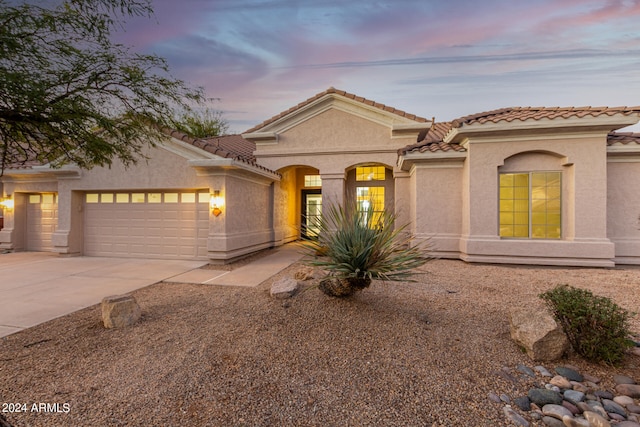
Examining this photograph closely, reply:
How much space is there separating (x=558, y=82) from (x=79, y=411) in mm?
17828

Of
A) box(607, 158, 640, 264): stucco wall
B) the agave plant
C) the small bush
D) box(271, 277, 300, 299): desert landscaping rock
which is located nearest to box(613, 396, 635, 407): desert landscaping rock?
the small bush

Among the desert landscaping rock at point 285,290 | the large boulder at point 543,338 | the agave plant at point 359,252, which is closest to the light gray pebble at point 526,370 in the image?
the large boulder at point 543,338

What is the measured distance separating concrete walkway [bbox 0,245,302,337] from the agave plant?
290cm

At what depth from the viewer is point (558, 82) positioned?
12.3 meters

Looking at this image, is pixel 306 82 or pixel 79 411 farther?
pixel 306 82

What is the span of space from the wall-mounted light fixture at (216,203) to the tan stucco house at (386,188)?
3 cm

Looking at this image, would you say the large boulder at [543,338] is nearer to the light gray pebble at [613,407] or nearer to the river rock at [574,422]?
the light gray pebble at [613,407]

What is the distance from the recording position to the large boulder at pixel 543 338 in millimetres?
3117

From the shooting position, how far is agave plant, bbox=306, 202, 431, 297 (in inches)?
159

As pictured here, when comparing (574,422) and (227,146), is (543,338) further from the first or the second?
(227,146)

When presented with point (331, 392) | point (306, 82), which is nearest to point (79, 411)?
point (331, 392)

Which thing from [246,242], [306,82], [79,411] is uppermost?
[306,82]

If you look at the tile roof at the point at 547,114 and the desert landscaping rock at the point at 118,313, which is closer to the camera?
the desert landscaping rock at the point at 118,313

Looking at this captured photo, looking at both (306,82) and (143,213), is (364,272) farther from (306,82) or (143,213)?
(306,82)
